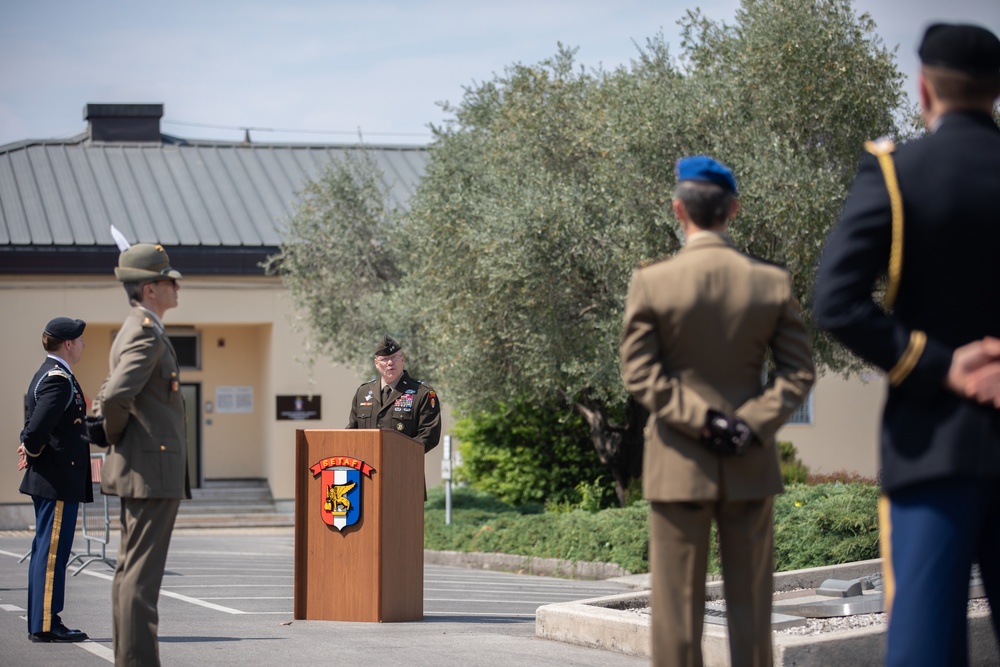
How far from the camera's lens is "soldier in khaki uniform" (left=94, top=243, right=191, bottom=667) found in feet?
17.1

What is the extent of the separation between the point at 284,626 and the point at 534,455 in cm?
1436

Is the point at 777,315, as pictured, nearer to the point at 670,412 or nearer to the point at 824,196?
the point at 670,412

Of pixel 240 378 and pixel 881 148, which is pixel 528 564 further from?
pixel 240 378

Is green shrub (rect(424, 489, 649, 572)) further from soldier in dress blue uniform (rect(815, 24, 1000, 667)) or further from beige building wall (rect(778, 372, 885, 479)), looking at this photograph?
beige building wall (rect(778, 372, 885, 479))

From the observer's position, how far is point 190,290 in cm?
2623

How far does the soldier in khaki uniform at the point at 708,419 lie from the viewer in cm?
405

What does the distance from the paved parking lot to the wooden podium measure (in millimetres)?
172

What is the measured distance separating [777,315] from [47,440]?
4926mm

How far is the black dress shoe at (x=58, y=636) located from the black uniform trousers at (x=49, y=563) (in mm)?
23

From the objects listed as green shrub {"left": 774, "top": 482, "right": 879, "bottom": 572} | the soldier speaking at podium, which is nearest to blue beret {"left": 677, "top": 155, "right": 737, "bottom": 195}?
the soldier speaking at podium

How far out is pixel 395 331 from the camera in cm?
2078

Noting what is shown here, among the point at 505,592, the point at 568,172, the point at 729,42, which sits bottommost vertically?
the point at 505,592

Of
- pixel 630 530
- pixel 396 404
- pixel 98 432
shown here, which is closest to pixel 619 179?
pixel 630 530

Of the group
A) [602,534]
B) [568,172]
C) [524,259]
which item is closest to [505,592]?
[602,534]
